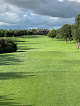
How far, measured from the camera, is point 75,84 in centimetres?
854

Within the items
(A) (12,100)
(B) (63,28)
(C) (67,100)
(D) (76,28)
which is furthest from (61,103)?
(B) (63,28)

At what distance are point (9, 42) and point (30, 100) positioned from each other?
3528 centimetres

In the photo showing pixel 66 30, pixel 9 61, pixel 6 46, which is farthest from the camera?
pixel 66 30

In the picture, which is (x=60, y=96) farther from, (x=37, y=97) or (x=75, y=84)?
(x=75, y=84)

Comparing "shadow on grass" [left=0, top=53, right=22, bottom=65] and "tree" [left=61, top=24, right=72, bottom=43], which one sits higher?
"tree" [left=61, top=24, right=72, bottom=43]

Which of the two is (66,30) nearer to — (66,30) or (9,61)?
(66,30)

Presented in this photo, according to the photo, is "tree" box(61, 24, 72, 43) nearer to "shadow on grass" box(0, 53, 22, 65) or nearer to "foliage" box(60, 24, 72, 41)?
"foliage" box(60, 24, 72, 41)

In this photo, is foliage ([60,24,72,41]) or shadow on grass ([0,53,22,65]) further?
foliage ([60,24,72,41])

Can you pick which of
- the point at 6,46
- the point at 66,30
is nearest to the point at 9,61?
the point at 6,46

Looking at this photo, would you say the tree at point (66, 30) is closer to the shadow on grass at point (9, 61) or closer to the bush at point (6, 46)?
the bush at point (6, 46)

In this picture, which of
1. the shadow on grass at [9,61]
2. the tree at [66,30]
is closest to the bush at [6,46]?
the shadow on grass at [9,61]

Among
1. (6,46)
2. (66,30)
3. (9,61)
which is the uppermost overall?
(66,30)

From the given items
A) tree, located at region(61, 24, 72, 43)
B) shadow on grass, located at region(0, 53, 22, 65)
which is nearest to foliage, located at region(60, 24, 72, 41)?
tree, located at region(61, 24, 72, 43)

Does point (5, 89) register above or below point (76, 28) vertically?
below
